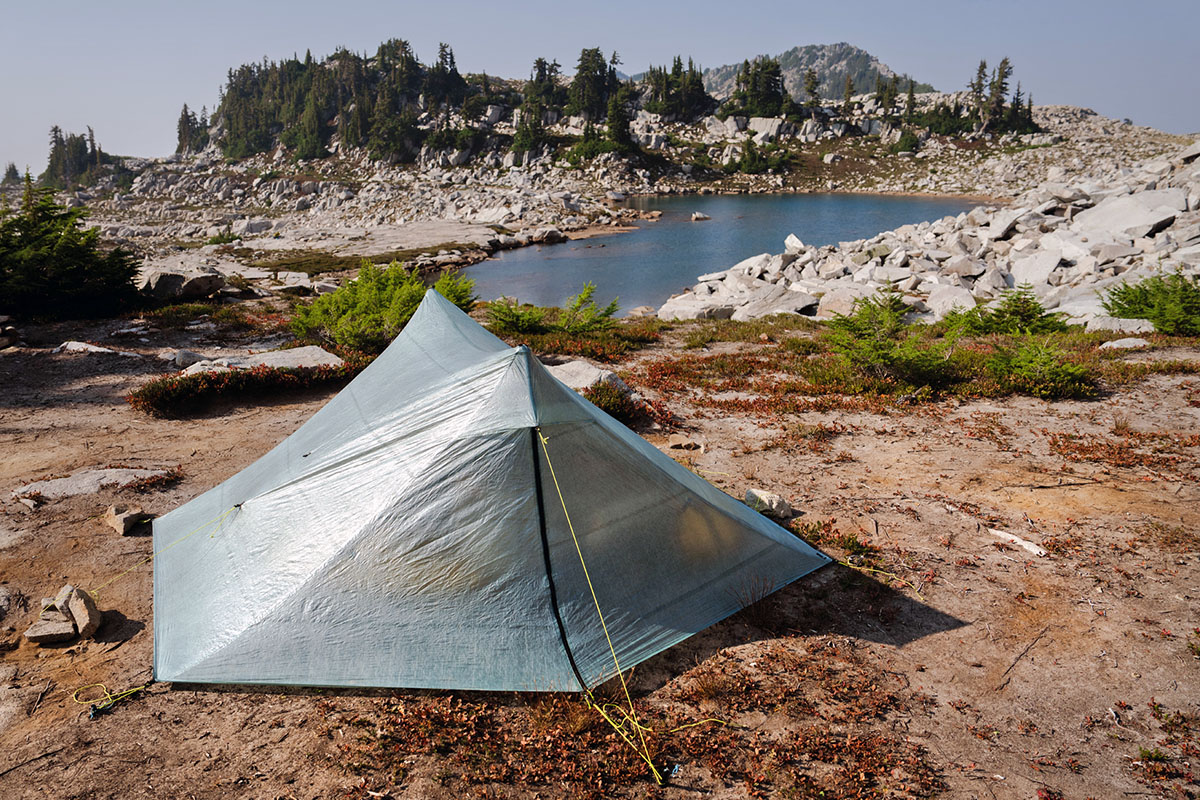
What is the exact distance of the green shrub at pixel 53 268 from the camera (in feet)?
57.9

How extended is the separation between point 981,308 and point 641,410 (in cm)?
1399

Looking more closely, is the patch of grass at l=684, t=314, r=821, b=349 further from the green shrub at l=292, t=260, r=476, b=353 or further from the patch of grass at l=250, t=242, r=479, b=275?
the patch of grass at l=250, t=242, r=479, b=275

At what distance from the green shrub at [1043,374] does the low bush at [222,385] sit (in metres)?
13.6

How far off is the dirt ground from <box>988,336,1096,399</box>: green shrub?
222cm

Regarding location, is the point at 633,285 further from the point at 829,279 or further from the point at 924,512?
the point at 924,512

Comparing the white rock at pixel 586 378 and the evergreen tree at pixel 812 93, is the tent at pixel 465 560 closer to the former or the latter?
the white rock at pixel 586 378

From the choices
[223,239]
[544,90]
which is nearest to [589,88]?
[544,90]

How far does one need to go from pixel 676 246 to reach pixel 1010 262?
28096 mm

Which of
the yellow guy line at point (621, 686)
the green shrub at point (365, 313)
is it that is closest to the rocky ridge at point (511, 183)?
the green shrub at point (365, 313)

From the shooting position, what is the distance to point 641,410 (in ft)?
38.1

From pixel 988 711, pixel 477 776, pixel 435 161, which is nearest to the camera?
pixel 477 776

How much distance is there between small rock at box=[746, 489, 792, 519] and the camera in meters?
7.71

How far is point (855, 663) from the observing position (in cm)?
540

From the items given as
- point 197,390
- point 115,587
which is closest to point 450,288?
point 197,390
